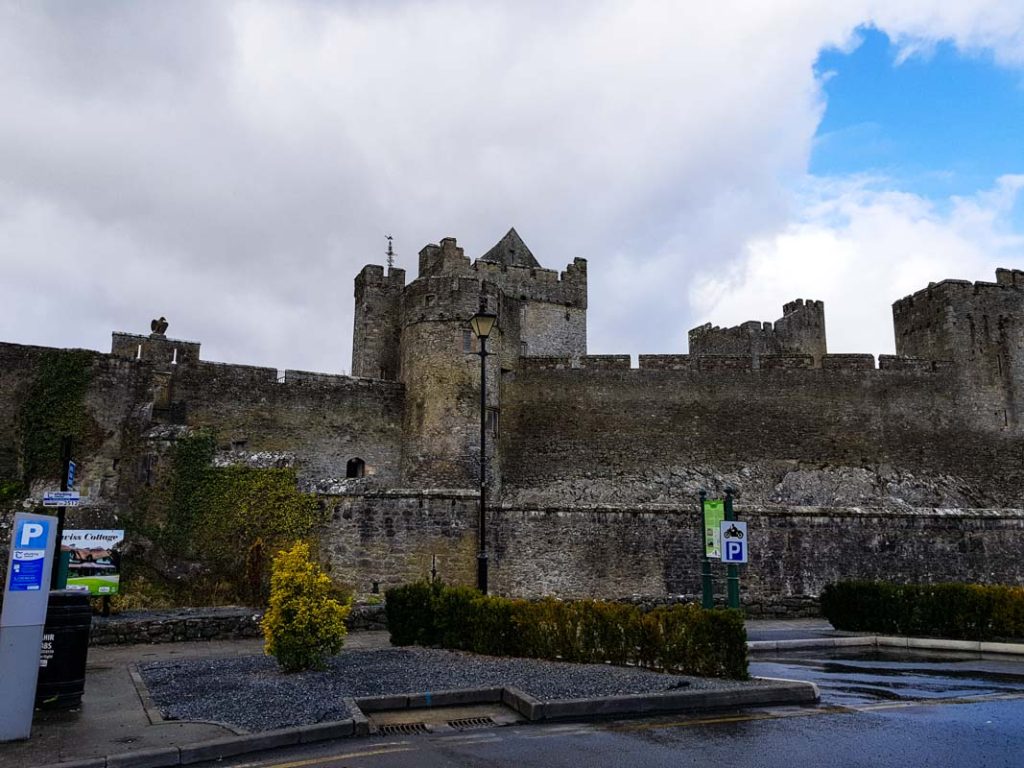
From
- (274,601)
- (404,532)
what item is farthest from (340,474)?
(274,601)

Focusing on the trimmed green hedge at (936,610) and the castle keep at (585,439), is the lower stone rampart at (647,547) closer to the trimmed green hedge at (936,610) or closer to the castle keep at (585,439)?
the castle keep at (585,439)

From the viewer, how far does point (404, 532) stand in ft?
60.0

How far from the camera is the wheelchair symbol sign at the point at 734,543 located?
13344 millimetres

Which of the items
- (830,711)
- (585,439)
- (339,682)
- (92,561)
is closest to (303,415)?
(585,439)

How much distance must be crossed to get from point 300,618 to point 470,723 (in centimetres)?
337

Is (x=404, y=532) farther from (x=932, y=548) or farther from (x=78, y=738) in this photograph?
(x=932, y=548)

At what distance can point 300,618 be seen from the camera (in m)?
10.8

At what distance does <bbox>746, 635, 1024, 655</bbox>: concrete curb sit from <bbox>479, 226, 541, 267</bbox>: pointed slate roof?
2737 cm

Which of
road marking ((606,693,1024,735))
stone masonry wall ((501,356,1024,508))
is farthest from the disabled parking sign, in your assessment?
stone masonry wall ((501,356,1024,508))

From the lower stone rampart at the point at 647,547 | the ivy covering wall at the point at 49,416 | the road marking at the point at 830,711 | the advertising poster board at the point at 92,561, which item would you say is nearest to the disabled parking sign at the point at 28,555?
the road marking at the point at 830,711

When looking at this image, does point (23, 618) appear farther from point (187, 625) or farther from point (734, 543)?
point (734, 543)

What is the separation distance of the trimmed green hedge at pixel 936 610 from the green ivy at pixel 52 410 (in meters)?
21.5

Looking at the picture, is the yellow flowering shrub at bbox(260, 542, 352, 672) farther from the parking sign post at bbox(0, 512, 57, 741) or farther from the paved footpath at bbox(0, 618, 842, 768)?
the parking sign post at bbox(0, 512, 57, 741)

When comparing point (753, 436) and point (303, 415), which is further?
point (753, 436)
